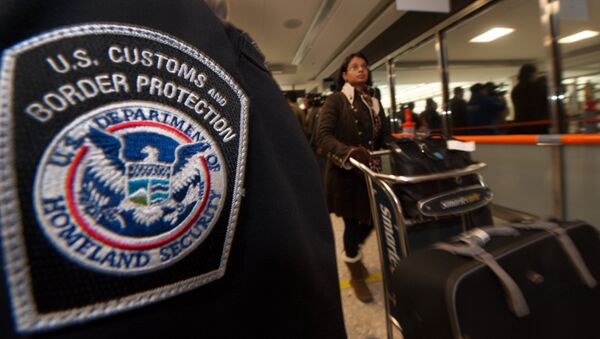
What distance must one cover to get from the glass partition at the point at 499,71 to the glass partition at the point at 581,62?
20 cm

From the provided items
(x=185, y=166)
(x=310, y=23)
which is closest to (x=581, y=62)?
(x=185, y=166)

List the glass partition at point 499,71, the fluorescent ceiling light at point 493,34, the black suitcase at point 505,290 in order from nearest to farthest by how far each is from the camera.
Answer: the black suitcase at point 505,290, the glass partition at point 499,71, the fluorescent ceiling light at point 493,34

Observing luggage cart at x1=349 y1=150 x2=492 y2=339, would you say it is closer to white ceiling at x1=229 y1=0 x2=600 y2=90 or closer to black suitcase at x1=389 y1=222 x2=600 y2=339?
black suitcase at x1=389 y1=222 x2=600 y2=339

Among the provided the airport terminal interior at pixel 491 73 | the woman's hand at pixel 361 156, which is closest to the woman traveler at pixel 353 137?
the woman's hand at pixel 361 156

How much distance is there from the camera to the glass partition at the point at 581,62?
2.00m

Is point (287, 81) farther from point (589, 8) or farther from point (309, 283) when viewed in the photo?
point (309, 283)

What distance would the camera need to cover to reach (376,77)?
18.2 feet

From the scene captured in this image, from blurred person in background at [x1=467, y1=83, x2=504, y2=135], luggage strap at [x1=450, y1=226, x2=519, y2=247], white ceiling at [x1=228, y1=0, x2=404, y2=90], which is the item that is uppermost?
white ceiling at [x1=228, y1=0, x2=404, y2=90]

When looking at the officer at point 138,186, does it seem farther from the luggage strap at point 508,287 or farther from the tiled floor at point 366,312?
the tiled floor at point 366,312

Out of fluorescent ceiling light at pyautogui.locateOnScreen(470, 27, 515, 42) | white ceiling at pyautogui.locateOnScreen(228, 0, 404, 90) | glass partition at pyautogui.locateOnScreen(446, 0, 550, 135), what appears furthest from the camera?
white ceiling at pyautogui.locateOnScreen(228, 0, 404, 90)

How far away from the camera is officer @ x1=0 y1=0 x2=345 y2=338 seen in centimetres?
16

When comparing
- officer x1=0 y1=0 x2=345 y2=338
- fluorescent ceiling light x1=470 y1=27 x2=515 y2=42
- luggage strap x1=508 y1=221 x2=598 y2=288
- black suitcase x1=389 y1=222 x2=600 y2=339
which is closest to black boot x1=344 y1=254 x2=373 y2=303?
black suitcase x1=389 y1=222 x2=600 y2=339

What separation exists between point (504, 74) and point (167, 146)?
4018mm

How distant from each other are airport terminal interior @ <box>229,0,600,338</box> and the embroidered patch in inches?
51.0
